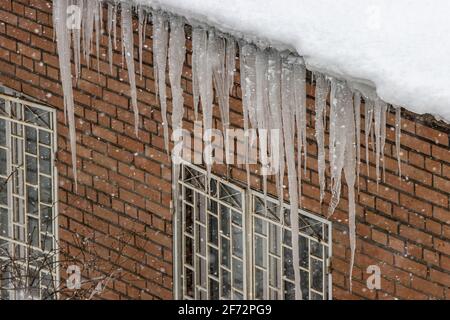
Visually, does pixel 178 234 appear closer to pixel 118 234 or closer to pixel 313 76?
pixel 118 234

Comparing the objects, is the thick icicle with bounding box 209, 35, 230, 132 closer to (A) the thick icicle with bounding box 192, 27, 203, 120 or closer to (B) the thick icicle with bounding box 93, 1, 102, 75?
(A) the thick icicle with bounding box 192, 27, 203, 120

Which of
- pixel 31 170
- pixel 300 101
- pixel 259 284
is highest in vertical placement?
pixel 31 170

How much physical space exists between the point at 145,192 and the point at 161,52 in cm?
151

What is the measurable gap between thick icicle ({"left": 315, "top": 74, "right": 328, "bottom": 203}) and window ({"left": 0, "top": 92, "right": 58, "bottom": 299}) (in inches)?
90.0

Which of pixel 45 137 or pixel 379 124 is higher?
pixel 45 137

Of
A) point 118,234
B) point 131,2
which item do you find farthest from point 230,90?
point 118,234

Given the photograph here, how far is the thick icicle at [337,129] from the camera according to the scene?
12.3 meters

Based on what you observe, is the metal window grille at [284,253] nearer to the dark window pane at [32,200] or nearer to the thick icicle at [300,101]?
the thick icicle at [300,101]

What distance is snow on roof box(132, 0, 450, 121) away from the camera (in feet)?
38.1

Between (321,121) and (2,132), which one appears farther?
(2,132)

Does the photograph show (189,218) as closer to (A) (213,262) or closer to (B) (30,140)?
(A) (213,262)

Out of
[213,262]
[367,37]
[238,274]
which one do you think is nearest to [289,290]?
→ [238,274]

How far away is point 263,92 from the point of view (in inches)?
495

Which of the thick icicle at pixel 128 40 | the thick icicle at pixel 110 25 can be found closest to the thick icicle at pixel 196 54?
the thick icicle at pixel 128 40
